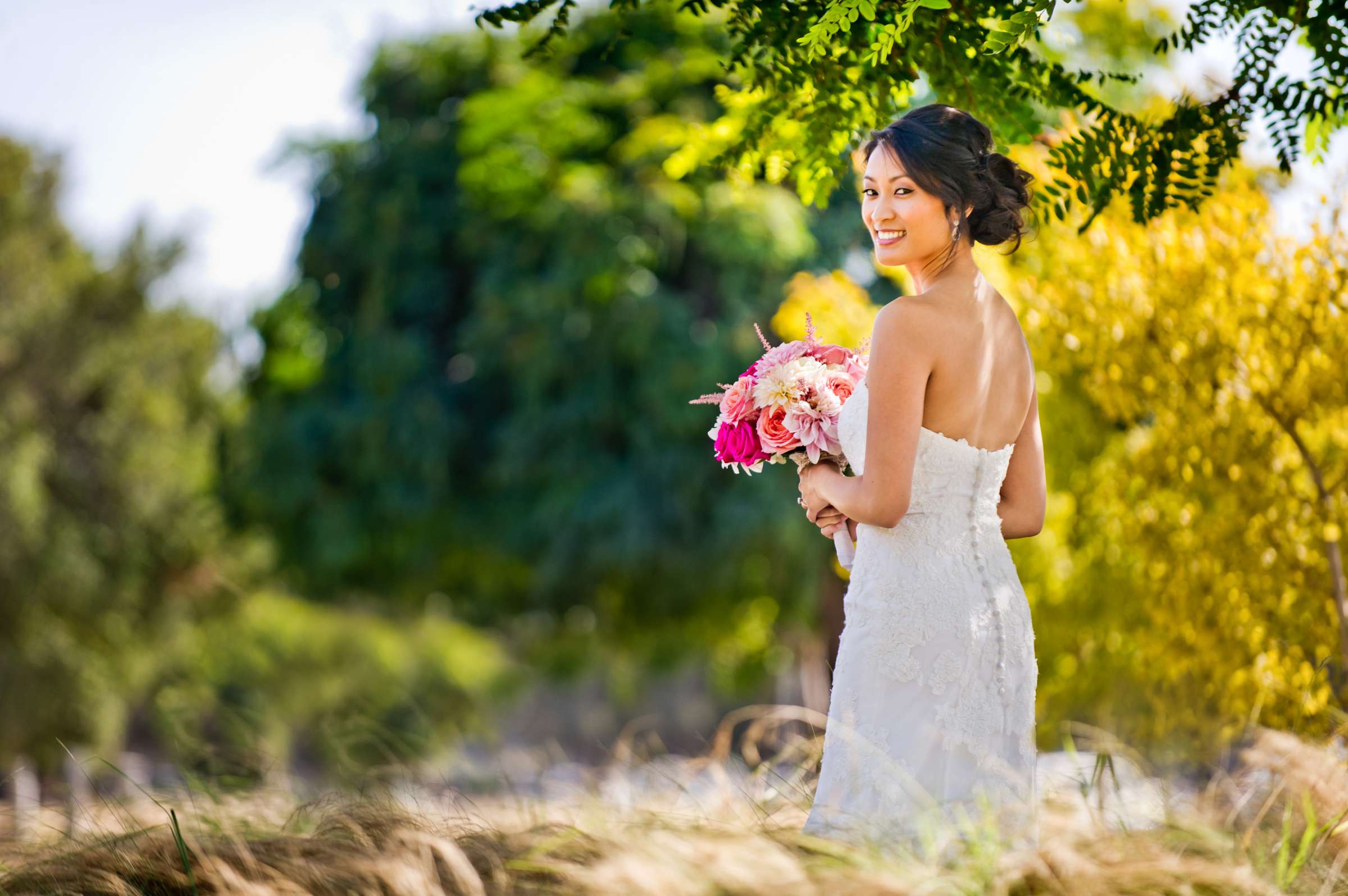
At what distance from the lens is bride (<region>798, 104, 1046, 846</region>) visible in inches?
106

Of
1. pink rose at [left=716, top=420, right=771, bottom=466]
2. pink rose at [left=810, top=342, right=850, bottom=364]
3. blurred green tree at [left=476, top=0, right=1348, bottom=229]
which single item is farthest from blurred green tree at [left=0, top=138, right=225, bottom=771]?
pink rose at [left=810, top=342, right=850, bottom=364]

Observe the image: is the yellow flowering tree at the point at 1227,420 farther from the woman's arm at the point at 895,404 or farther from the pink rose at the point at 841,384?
the woman's arm at the point at 895,404

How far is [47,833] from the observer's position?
4121mm

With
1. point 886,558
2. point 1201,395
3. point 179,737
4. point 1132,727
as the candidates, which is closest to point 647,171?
point 1132,727

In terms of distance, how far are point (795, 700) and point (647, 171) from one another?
9.60 meters

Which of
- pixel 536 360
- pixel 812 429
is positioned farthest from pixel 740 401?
pixel 536 360

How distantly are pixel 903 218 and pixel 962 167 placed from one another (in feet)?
0.59

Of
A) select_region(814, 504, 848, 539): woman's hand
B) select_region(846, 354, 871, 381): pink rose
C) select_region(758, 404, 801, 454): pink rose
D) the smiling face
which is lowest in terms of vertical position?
select_region(814, 504, 848, 539): woman's hand

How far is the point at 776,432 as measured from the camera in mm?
3045

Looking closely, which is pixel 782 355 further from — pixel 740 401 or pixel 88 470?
pixel 88 470

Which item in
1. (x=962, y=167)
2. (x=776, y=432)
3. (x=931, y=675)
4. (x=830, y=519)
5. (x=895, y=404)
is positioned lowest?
(x=931, y=675)

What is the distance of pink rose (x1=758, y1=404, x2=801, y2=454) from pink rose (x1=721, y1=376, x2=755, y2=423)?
79 mm

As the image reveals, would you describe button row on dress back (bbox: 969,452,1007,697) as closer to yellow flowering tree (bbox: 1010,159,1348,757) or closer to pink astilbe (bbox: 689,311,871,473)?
pink astilbe (bbox: 689,311,871,473)

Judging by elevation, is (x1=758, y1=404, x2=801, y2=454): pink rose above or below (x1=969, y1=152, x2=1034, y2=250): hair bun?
below
